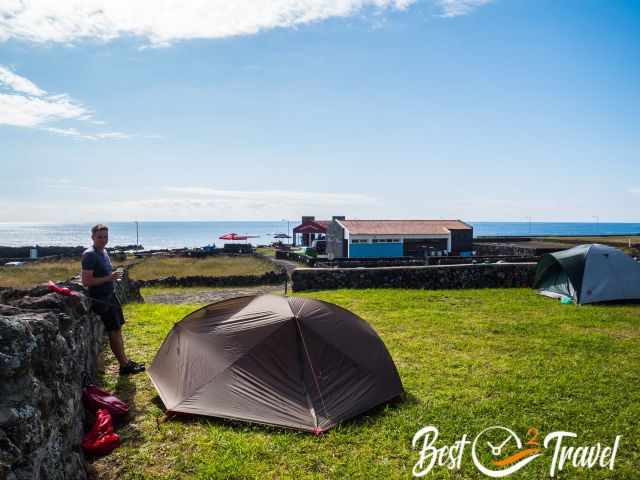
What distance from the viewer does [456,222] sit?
36500 mm

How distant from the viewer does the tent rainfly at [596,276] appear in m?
12.7

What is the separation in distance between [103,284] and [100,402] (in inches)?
79.5

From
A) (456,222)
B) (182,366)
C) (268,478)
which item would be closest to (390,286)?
(182,366)

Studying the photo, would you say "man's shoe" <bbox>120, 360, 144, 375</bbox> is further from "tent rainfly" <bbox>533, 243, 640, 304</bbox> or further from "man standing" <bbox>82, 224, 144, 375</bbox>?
"tent rainfly" <bbox>533, 243, 640, 304</bbox>

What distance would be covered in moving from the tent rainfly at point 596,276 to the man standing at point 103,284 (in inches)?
476

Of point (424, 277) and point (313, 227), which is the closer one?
point (424, 277)

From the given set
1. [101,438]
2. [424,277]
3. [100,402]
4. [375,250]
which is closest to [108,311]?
[100,402]

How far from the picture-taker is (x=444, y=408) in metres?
5.74

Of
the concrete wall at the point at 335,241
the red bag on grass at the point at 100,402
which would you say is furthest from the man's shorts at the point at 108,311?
the concrete wall at the point at 335,241

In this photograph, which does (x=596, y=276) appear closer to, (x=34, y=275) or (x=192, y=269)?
(x=192, y=269)

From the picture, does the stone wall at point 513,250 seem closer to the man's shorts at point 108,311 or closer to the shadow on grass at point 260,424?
the shadow on grass at point 260,424

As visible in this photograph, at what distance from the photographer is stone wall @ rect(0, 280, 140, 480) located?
119 inches

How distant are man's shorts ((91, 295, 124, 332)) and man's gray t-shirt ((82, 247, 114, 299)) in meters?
0.10

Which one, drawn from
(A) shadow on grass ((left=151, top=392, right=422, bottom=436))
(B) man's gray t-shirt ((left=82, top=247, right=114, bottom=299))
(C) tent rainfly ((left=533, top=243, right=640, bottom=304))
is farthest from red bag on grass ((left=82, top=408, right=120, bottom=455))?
(C) tent rainfly ((left=533, top=243, right=640, bottom=304))
